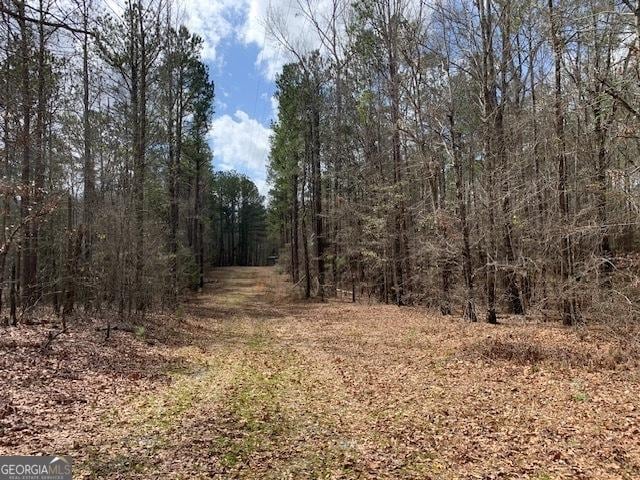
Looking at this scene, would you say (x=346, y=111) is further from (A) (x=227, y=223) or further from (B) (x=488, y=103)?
(A) (x=227, y=223)

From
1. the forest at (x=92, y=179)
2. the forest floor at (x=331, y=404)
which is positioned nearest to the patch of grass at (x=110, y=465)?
the forest floor at (x=331, y=404)

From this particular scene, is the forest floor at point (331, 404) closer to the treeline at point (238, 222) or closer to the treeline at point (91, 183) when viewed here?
the treeline at point (91, 183)

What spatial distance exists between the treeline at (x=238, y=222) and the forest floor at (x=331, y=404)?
154 ft

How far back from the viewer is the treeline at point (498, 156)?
9.64 metres

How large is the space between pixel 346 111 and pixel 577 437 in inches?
800

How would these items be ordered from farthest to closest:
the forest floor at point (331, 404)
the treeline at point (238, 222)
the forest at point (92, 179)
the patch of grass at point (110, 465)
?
the treeline at point (238, 222), the forest at point (92, 179), the forest floor at point (331, 404), the patch of grass at point (110, 465)

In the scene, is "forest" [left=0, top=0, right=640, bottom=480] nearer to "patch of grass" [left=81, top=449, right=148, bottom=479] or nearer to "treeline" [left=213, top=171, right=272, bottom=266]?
"patch of grass" [left=81, top=449, right=148, bottom=479]

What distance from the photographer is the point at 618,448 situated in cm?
461

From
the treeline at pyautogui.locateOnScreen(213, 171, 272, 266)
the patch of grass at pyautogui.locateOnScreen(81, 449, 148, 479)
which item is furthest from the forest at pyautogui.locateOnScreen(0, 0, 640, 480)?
the treeline at pyautogui.locateOnScreen(213, 171, 272, 266)

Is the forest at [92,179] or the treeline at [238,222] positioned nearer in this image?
the forest at [92,179]

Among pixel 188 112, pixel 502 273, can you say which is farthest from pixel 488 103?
pixel 188 112

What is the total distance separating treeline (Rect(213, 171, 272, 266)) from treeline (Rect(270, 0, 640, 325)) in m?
37.4

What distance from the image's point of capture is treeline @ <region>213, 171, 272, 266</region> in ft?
193

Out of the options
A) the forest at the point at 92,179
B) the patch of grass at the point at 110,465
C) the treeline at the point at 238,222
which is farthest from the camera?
the treeline at the point at 238,222
